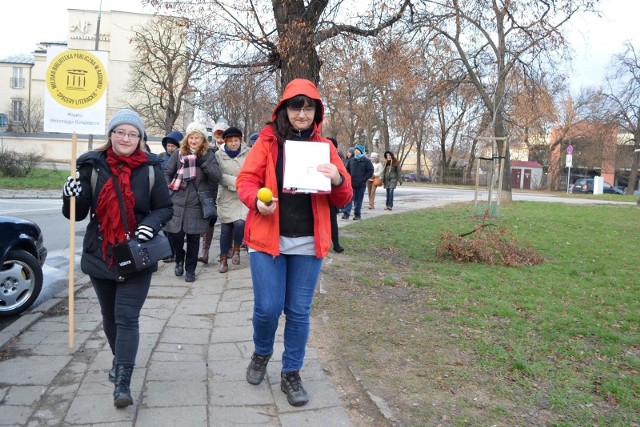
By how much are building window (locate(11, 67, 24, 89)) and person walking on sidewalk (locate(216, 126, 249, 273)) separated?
238ft

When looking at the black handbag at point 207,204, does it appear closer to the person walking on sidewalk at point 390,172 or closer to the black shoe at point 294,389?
the black shoe at point 294,389

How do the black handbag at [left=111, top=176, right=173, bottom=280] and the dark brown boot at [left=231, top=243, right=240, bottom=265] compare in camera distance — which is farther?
the dark brown boot at [left=231, top=243, right=240, bottom=265]

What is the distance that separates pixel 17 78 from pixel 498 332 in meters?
77.2

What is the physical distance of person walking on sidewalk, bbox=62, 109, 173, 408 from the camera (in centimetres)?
373

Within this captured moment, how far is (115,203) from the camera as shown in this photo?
12.2 feet

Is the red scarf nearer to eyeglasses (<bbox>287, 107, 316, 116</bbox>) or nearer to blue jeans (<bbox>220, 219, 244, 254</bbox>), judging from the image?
eyeglasses (<bbox>287, 107, 316, 116</bbox>)

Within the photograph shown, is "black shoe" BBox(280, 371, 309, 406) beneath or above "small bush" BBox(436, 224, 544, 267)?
beneath

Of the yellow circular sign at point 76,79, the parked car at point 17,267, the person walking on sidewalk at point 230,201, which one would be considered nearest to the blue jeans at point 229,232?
the person walking on sidewalk at point 230,201

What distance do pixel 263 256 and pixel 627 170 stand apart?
69.9 meters

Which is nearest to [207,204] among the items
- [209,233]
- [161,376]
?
[209,233]

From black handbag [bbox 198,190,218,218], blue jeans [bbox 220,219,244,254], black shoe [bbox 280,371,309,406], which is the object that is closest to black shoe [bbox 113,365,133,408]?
black shoe [bbox 280,371,309,406]

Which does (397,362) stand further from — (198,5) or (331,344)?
(198,5)

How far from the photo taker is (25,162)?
2561cm

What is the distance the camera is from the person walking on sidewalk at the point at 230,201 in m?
7.96
